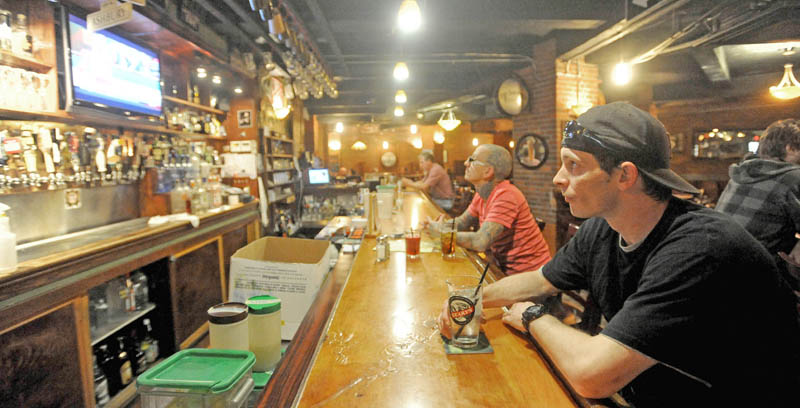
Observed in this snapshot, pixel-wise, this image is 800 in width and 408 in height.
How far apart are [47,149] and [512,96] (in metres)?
6.08

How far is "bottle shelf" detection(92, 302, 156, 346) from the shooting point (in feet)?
8.20

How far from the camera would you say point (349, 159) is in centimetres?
1903

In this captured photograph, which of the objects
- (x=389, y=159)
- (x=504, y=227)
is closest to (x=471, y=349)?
(x=504, y=227)

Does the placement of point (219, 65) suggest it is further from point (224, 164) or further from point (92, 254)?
point (92, 254)

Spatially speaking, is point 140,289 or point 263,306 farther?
point 140,289

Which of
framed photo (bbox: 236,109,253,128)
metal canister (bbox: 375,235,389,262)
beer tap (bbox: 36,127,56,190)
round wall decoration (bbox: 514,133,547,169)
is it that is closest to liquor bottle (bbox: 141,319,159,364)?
beer tap (bbox: 36,127,56,190)

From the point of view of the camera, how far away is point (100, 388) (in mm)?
2445

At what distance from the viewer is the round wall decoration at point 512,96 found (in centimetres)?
661

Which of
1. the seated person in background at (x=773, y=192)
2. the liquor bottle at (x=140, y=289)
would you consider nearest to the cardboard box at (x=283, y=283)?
the liquor bottle at (x=140, y=289)

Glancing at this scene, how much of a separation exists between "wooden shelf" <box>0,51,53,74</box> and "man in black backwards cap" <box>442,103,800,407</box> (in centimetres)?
321

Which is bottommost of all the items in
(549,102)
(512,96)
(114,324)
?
(114,324)

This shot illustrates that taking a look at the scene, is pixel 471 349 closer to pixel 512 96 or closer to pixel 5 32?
pixel 5 32

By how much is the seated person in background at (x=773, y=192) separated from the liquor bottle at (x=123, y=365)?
4263mm

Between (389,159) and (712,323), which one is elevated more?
(389,159)
